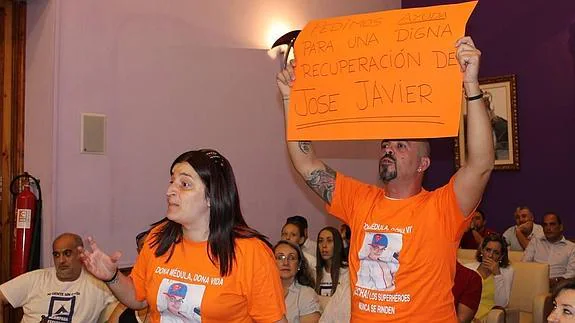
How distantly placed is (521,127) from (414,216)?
17.5ft

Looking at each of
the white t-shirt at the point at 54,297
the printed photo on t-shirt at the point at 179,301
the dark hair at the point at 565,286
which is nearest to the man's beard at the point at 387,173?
the dark hair at the point at 565,286

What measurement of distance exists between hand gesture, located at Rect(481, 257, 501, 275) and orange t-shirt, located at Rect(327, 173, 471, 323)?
110 inches

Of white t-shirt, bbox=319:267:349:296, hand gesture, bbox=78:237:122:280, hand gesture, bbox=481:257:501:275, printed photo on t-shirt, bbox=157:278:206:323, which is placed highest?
hand gesture, bbox=78:237:122:280

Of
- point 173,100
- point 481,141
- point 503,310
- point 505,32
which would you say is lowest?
point 503,310

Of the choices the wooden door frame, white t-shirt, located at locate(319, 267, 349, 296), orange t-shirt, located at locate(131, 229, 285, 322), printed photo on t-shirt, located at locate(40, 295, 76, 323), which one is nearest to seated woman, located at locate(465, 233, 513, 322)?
white t-shirt, located at locate(319, 267, 349, 296)

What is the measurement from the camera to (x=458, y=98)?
228cm

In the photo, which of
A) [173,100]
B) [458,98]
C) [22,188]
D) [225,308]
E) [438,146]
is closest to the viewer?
[225,308]

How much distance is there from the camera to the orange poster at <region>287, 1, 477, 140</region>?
7.60 feet

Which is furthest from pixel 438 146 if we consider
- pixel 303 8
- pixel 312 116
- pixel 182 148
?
pixel 312 116

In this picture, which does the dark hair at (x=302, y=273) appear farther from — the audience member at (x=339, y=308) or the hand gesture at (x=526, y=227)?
the hand gesture at (x=526, y=227)

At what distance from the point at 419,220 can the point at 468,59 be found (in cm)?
58

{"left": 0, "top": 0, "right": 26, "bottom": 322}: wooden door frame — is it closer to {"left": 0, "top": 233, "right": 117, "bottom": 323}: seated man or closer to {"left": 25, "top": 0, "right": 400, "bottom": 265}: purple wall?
{"left": 25, "top": 0, "right": 400, "bottom": 265}: purple wall

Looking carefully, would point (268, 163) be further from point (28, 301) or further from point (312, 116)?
point (312, 116)

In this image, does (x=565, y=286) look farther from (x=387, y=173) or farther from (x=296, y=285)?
(x=296, y=285)
